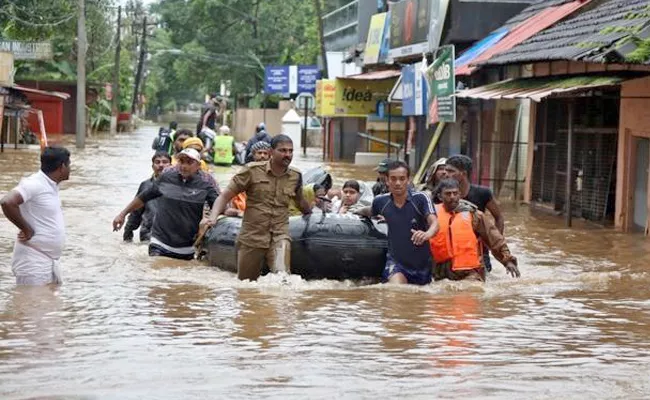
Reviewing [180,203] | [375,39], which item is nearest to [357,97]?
[375,39]

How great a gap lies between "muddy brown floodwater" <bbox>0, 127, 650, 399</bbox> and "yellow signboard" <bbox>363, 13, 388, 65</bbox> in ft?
74.8

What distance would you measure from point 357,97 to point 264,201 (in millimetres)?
27872

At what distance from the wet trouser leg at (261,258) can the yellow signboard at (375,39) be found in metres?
25.6

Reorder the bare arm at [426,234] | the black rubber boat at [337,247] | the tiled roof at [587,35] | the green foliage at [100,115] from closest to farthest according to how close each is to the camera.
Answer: the bare arm at [426,234] → the black rubber boat at [337,247] → the tiled roof at [587,35] → the green foliage at [100,115]

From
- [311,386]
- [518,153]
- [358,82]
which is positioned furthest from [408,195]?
[358,82]

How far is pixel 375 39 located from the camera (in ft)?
123

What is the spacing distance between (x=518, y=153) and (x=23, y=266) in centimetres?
1621

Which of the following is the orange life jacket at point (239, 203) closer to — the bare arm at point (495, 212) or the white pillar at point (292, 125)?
the bare arm at point (495, 212)

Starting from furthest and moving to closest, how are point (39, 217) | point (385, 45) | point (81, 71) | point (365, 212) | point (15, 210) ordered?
point (81, 71) → point (385, 45) → point (365, 212) → point (39, 217) → point (15, 210)

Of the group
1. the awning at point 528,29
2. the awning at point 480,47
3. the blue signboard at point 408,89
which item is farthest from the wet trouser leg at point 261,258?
the blue signboard at point 408,89

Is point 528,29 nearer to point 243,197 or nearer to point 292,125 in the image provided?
point 243,197

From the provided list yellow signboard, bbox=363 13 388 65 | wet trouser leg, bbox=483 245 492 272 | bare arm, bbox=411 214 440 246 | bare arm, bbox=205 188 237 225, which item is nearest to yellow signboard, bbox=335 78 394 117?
yellow signboard, bbox=363 13 388 65

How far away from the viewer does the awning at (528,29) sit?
21.8 meters

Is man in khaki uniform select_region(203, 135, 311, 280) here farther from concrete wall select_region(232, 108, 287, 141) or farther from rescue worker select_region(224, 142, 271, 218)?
concrete wall select_region(232, 108, 287, 141)
